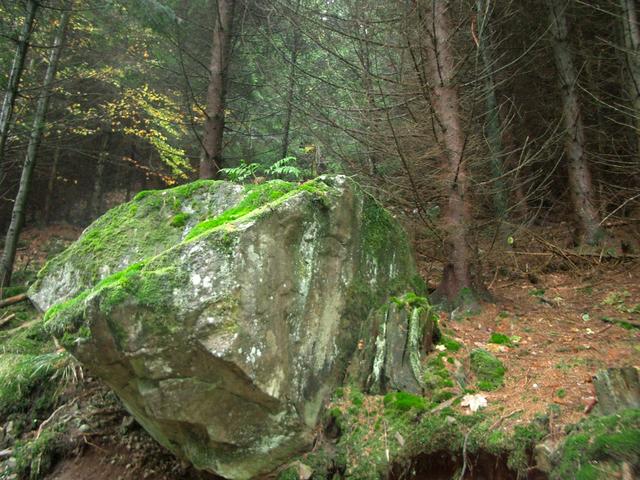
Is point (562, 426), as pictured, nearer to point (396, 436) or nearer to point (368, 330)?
point (396, 436)

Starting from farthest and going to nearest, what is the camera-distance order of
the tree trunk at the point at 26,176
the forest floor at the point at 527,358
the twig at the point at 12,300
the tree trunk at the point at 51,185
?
the tree trunk at the point at 51,185
the tree trunk at the point at 26,176
the twig at the point at 12,300
the forest floor at the point at 527,358

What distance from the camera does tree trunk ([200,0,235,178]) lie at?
8.68 m

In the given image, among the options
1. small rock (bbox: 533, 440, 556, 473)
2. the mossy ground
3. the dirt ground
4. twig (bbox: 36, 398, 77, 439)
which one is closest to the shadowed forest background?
the dirt ground

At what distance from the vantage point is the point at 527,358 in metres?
4.41

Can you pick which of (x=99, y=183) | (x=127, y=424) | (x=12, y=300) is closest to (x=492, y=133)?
(x=127, y=424)

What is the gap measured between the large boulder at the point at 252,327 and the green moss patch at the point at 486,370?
59 cm

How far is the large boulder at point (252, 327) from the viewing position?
3.44m

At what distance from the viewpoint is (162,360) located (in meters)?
3.44

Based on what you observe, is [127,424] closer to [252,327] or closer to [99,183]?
[252,327]

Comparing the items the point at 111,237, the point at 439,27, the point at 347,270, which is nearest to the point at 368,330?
the point at 347,270

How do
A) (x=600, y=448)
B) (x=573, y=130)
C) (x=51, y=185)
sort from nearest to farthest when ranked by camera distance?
1. (x=600, y=448)
2. (x=573, y=130)
3. (x=51, y=185)

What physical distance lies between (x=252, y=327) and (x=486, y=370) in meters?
2.31

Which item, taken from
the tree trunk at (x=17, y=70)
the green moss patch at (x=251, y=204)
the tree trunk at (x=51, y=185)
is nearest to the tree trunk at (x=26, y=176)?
the tree trunk at (x=17, y=70)

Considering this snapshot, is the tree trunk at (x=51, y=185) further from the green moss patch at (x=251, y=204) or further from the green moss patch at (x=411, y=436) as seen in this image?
the green moss patch at (x=411, y=436)
